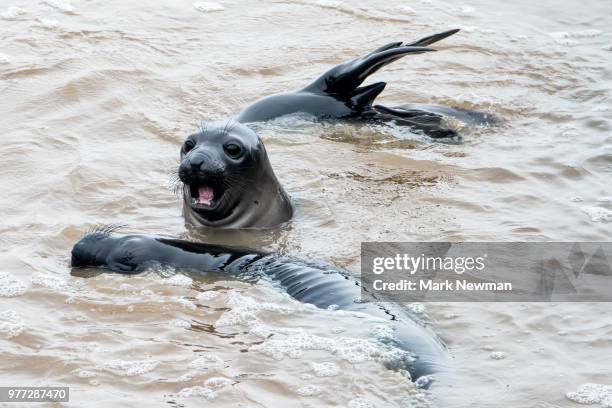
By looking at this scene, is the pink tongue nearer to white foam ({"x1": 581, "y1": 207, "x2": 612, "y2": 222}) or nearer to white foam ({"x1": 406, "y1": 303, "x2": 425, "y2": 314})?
white foam ({"x1": 406, "y1": 303, "x2": 425, "y2": 314})

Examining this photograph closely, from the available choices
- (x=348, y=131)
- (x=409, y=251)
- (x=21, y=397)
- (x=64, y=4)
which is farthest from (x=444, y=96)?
(x=21, y=397)

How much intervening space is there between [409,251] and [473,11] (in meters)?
6.62

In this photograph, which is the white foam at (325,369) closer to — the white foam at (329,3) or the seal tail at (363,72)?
the seal tail at (363,72)

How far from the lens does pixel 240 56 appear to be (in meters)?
11.0

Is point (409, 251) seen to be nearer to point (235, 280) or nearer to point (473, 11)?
point (235, 280)

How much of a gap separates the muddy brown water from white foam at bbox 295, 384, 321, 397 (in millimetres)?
11

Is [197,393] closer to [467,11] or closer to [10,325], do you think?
[10,325]

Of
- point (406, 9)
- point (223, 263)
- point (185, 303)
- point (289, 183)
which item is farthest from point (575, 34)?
point (185, 303)

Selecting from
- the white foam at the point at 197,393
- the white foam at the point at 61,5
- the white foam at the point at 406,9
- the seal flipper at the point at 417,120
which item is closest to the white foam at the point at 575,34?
the white foam at the point at 406,9

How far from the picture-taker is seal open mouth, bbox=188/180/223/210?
721 centimetres

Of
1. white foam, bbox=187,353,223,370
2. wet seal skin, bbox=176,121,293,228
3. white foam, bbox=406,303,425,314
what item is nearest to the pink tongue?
wet seal skin, bbox=176,121,293,228

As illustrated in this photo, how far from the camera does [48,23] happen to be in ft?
37.7

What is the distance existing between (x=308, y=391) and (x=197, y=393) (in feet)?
1.60

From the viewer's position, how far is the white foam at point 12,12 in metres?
11.7
